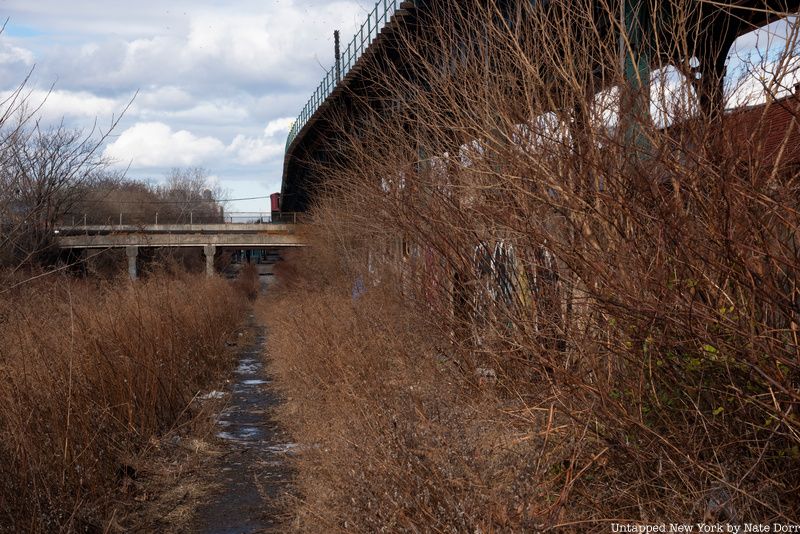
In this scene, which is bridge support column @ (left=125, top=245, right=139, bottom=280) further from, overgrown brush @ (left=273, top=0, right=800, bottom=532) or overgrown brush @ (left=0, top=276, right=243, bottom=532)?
overgrown brush @ (left=273, top=0, right=800, bottom=532)

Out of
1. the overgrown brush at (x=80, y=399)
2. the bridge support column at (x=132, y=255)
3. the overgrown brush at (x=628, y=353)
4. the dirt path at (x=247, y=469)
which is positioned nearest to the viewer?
the overgrown brush at (x=628, y=353)

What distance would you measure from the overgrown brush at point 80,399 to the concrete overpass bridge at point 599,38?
4.17m

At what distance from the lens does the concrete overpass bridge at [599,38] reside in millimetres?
6328

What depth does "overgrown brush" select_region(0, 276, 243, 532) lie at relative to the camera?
19.2 ft

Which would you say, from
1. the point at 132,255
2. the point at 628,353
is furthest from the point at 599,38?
the point at 132,255

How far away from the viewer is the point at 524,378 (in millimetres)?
6820

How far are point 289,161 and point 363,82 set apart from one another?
753 inches

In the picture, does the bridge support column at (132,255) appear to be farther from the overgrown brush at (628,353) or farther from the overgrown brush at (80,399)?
the overgrown brush at (628,353)

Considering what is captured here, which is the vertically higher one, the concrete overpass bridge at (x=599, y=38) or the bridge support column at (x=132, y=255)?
the concrete overpass bridge at (x=599, y=38)

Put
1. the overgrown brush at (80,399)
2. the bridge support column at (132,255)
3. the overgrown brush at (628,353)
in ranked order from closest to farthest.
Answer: the overgrown brush at (628,353) < the overgrown brush at (80,399) < the bridge support column at (132,255)

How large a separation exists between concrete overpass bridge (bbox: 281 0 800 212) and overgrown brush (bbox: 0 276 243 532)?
4.17m

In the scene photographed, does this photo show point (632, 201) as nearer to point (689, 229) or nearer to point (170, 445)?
point (689, 229)

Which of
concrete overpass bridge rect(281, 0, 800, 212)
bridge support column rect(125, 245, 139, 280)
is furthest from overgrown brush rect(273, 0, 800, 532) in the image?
bridge support column rect(125, 245, 139, 280)

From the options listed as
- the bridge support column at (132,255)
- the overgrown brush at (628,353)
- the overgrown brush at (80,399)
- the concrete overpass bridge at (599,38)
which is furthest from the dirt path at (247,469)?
the bridge support column at (132,255)
